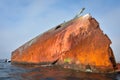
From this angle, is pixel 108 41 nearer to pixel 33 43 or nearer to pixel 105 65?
pixel 105 65

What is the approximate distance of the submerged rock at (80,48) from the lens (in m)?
13.6

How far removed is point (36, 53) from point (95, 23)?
15.1ft

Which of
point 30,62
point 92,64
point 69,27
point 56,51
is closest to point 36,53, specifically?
point 30,62

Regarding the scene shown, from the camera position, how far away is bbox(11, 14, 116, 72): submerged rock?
1365 centimetres

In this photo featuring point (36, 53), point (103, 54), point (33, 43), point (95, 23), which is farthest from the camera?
point (33, 43)

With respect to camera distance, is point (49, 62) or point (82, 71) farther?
point (49, 62)

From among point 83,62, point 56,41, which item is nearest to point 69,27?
point 56,41

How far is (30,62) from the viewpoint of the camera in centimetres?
1677

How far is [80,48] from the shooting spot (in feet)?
45.8

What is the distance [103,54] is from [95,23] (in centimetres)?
226

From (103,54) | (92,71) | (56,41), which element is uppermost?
(56,41)

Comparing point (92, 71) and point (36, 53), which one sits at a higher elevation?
point (36, 53)

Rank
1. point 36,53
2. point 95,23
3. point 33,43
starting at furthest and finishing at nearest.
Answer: point 33,43 → point 36,53 → point 95,23

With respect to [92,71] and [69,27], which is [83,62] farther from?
[69,27]
